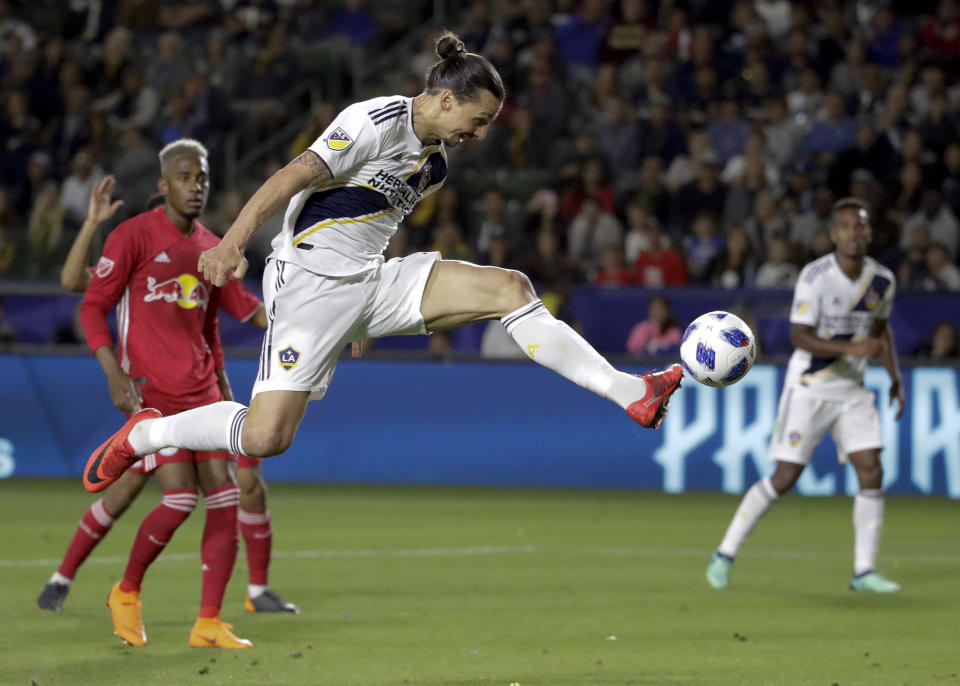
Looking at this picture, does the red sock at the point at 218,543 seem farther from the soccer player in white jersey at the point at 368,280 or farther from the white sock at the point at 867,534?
the white sock at the point at 867,534

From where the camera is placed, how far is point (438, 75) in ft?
21.0

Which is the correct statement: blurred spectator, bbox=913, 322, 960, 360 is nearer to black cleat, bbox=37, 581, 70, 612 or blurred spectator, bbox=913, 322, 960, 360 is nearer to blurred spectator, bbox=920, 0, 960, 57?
blurred spectator, bbox=920, 0, 960, 57

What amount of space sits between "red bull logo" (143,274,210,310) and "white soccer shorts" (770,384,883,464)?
3838 mm

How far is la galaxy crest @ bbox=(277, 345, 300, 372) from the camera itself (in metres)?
6.47

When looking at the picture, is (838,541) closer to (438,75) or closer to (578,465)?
(578,465)

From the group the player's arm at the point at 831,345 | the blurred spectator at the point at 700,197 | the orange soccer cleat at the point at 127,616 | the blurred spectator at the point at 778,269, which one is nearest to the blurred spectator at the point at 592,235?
the blurred spectator at the point at 700,197

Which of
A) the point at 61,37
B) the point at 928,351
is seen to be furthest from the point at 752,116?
the point at 61,37

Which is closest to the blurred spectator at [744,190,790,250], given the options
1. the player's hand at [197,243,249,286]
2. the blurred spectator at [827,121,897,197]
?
the blurred spectator at [827,121,897,197]

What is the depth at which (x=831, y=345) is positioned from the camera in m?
9.45

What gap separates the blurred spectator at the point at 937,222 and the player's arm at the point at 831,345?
24.4 ft

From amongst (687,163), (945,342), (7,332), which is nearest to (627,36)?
(687,163)

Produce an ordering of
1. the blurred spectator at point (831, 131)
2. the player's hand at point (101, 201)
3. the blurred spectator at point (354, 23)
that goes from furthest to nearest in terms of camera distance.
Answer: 1. the blurred spectator at point (354, 23)
2. the blurred spectator at point (831, 131)
3. the player's hand at point (101, 201)

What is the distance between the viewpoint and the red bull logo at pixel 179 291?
7.54 m

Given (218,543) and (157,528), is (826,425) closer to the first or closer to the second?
(218,543)
